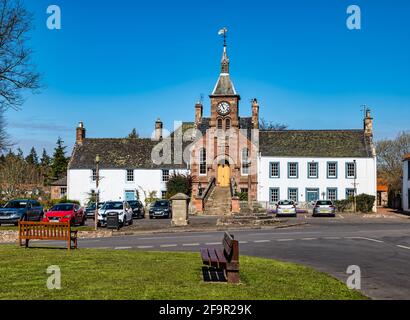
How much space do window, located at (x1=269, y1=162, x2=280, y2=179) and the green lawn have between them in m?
47.8

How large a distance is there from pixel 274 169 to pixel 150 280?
52.7 meters

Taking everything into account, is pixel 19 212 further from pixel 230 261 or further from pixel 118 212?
pixel 230 261

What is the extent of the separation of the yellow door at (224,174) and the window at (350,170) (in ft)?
41.0

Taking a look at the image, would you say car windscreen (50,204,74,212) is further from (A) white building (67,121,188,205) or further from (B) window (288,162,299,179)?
(B) window (288,162,299,179)

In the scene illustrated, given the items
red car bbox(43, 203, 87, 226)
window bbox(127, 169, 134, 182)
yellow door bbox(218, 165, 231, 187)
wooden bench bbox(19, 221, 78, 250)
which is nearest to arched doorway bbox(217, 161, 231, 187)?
yellow door bbox(218, 165, 231, 187)

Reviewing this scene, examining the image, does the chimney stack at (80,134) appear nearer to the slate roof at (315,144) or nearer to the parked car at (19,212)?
the slate roof at (315,144)


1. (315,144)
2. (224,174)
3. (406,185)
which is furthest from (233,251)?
(406,185)

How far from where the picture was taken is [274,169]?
64.0 m

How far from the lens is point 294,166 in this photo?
2516 inches

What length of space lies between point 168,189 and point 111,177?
774cm

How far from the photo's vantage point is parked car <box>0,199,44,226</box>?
33.9 meters

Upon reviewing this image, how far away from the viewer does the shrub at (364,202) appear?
58.0 m
